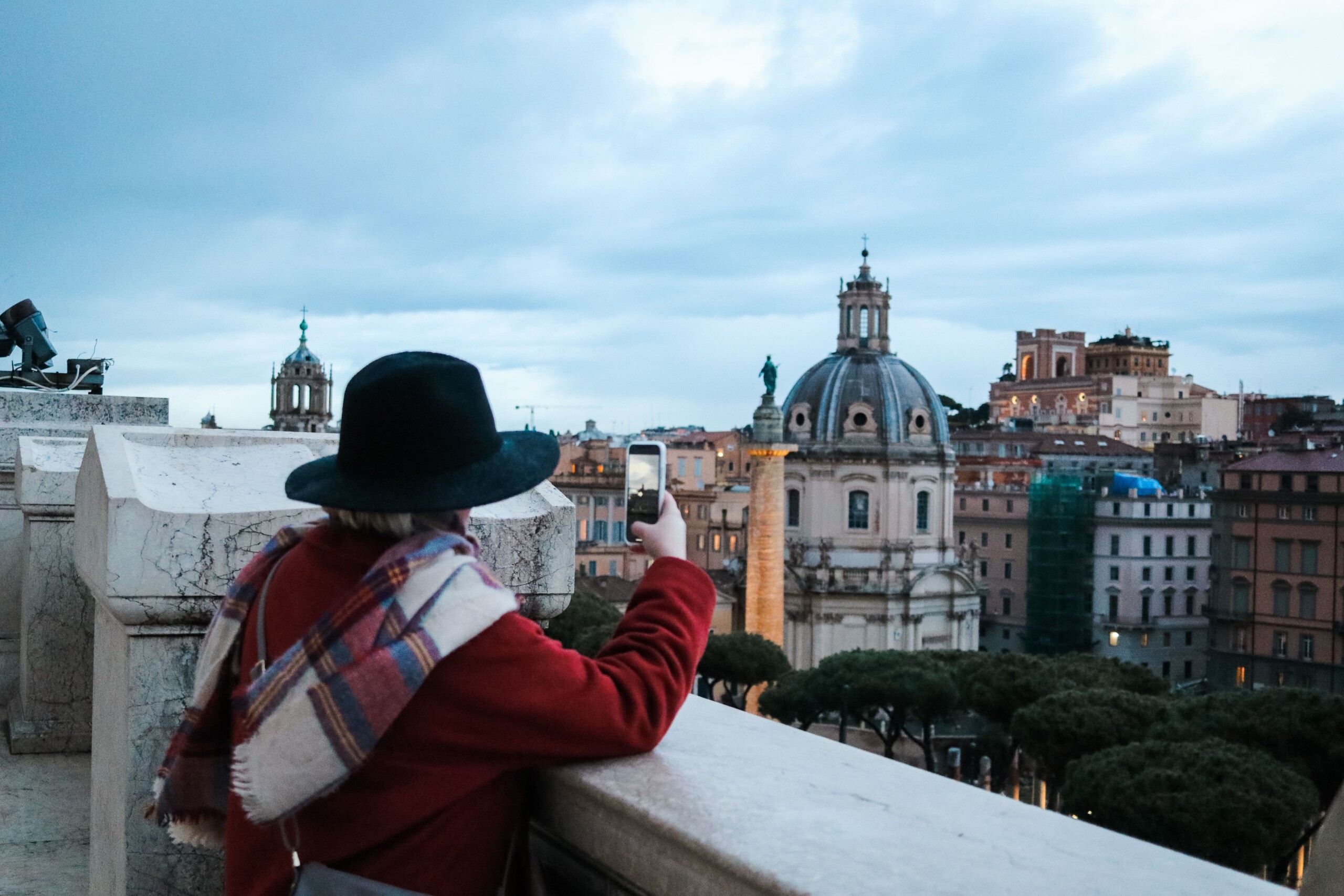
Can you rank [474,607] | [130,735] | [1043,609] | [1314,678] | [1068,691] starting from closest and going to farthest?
[474,607] → [130,735] → [1068,691] → [1314,678] → [1043,609]

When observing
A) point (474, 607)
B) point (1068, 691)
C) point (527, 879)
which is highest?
point (474, 607)

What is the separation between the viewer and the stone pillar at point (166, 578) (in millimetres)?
2201

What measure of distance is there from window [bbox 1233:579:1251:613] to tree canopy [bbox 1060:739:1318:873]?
2644cm

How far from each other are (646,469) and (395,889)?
2.44ft

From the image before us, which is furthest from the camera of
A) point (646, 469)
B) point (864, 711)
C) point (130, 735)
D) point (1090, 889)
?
point (864, 711)

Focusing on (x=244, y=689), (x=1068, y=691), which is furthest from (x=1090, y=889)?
(x=1068, y=691)

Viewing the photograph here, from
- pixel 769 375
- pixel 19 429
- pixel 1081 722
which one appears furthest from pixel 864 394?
pixel 19 429

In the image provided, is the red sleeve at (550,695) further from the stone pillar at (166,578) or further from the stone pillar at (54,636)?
the stone pillar at (54,636)

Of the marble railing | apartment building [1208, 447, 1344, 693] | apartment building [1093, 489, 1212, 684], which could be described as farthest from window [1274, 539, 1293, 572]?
the marble railing

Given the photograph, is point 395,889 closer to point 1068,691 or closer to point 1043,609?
point 1068,691

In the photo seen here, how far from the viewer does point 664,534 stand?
77.6 inches

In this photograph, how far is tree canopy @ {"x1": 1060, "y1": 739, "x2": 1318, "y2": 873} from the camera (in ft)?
45.2

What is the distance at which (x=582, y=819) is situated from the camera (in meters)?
1.66

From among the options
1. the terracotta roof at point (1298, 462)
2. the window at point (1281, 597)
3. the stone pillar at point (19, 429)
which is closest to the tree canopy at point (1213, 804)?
the stone pillar at point (19, 429)
